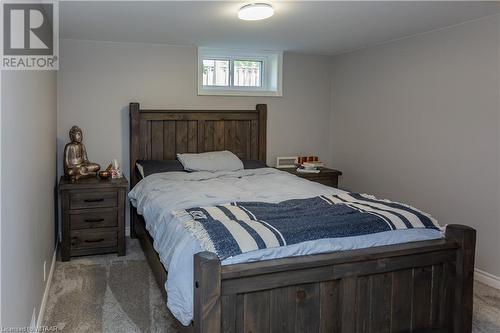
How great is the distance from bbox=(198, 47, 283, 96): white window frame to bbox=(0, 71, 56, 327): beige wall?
6.55 feet

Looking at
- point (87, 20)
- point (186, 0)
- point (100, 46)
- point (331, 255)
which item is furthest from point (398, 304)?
point (100, 46)

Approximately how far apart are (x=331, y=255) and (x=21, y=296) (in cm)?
143

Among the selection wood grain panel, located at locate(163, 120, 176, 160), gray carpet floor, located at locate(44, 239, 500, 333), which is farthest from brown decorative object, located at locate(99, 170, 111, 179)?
gray carpet floor, located at locate(44, 239, 500, 333)

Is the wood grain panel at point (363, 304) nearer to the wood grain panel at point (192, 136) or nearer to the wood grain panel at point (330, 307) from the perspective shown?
the wood grain panel at point (330, 307)

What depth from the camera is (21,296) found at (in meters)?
1.97

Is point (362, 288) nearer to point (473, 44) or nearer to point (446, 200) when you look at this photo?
point (446, 200)

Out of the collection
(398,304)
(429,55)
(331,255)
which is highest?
(429,55)

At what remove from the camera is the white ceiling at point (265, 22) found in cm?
303

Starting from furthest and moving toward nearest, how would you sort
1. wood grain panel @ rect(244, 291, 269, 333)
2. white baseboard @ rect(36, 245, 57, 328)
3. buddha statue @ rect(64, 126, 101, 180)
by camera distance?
1. buddha statue @ rect(64, 126, 101, 180)
2. white baseboard @ rect(36, 245, 57, 328)
3. wood grain panel @ rect(244, 291, 269, 333)

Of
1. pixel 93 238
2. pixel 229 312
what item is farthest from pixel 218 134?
pixel 229 312

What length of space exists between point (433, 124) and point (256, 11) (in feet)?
6.22

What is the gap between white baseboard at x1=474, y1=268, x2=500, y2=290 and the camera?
3.34 m

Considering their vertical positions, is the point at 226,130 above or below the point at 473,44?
below

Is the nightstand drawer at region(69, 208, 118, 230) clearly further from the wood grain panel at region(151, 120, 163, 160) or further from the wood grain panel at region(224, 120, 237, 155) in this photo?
the wood grain panel at region(224, 120, 237, 155)
